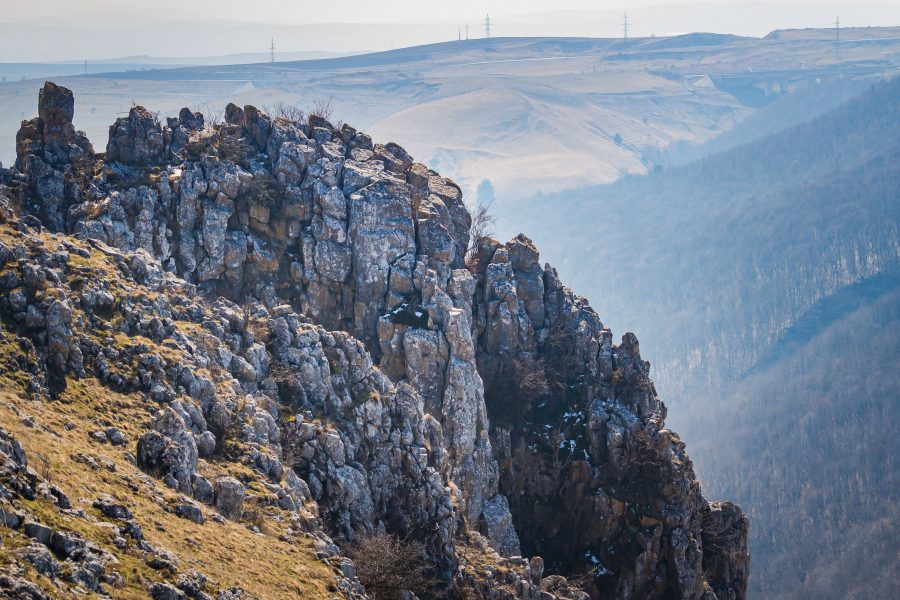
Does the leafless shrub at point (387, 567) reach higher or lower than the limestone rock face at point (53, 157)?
lower

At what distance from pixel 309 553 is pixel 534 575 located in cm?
2353

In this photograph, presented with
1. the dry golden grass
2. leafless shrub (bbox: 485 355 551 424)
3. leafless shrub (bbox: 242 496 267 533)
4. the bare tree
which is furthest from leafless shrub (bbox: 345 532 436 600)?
the bare tree

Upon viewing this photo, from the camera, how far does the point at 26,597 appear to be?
39594mm

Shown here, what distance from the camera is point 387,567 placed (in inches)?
2724

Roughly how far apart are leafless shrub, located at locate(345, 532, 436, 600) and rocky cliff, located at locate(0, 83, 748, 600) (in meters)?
1.28

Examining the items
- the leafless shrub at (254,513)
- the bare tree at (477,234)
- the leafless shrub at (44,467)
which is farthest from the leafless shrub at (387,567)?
the bare tree at (477,234)

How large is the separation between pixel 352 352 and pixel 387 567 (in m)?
17.6

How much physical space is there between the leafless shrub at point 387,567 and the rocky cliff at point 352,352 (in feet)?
4.20

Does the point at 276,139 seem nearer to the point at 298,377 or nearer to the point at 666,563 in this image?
the point at 298,377

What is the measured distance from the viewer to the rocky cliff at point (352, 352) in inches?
2689

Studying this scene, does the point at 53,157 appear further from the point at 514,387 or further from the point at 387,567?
the point at 387,567

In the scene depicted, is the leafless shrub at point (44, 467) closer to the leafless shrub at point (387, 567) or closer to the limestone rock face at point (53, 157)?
the leafless shrub at point (387, 567)

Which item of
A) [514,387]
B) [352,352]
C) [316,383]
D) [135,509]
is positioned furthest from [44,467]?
[514,387]

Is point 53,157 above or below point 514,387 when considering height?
above
